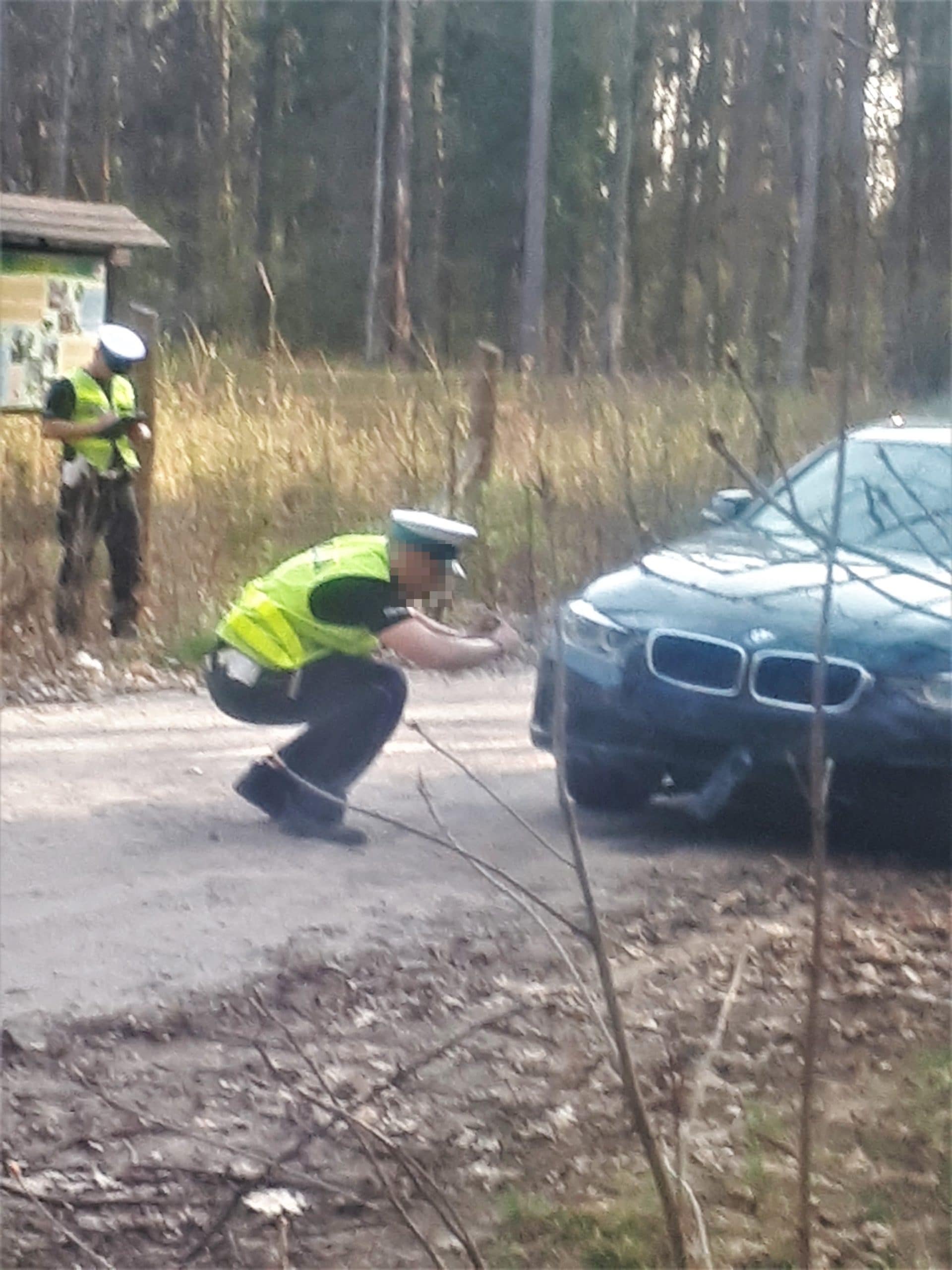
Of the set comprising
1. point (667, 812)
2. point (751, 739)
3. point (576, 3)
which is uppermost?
point (576, 3)

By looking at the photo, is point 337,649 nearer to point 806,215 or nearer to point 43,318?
point 43,318

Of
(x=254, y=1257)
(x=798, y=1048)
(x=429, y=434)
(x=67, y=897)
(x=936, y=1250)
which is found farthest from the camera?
(x=429, y=434)

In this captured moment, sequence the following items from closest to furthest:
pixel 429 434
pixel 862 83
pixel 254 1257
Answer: pixel 254 1257, pixel 862 83, pixel 429 434

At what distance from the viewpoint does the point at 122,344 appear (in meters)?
10.7

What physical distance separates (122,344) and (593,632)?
4401 mm

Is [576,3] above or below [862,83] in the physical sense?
above

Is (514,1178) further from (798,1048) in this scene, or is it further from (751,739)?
(751,739)

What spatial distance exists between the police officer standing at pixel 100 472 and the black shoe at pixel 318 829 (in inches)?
141

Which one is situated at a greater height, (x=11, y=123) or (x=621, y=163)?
(x=11, y=123)

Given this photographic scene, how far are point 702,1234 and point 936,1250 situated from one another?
1.41 meters

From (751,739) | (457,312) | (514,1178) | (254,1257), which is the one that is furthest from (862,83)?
(457,312)

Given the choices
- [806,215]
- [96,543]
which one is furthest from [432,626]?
[806,215]

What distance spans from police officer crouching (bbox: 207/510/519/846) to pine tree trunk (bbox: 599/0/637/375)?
34894 millimetres

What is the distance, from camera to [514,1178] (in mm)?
4375
